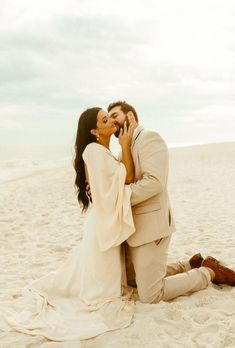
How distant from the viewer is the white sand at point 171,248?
11.5 ft

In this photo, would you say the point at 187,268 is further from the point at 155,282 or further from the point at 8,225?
the point at 8,225

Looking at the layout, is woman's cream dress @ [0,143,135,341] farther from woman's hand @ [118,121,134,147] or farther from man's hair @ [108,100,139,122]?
man's hair @ [108,100,139,122]

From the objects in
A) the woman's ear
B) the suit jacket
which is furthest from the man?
the woman's ear

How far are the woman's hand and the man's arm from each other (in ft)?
0.39

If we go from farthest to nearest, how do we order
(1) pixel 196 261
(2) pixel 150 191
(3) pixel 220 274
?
(1) pixel 196 261
(3) pixel 220 274
(2) pixel 150 191

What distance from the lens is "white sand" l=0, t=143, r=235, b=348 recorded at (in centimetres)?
351

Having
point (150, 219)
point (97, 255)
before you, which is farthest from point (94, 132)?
point (97, 255)

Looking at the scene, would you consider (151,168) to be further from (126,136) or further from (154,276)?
(154,276)

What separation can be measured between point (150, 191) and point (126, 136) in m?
0.56

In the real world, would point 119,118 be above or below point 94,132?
above

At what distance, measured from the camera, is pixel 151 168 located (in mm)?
4016

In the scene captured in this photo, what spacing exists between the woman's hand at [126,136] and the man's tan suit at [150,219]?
2.4 inches

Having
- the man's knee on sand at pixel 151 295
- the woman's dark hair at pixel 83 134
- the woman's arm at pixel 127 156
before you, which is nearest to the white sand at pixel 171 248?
the man's knee on sand at pixel 151 295

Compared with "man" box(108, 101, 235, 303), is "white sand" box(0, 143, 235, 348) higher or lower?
lower
